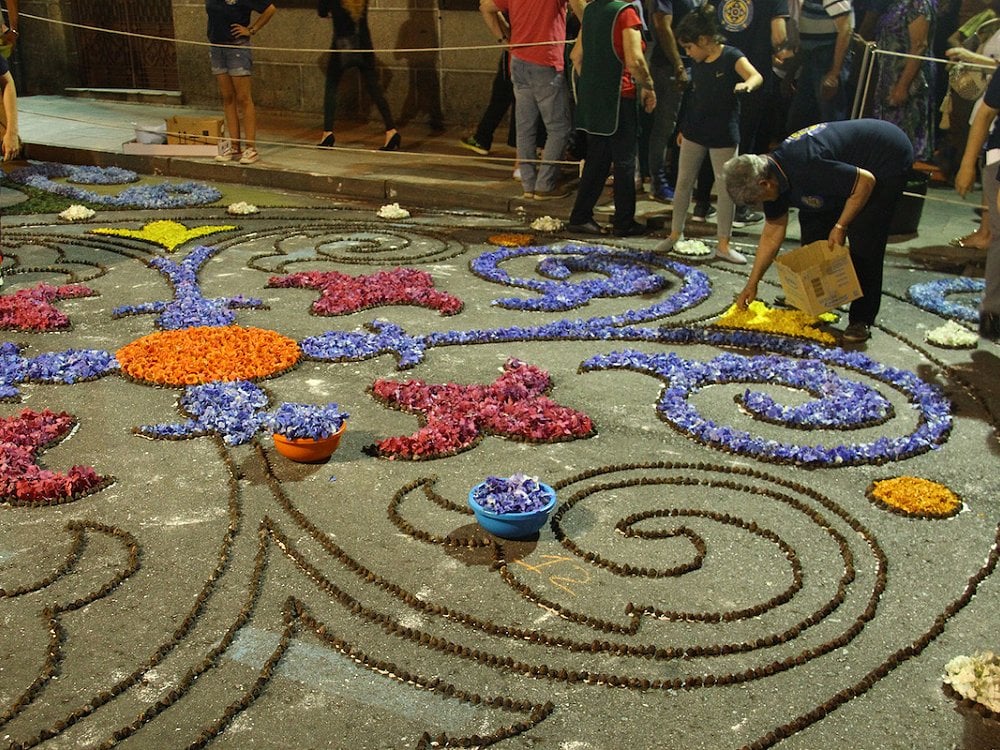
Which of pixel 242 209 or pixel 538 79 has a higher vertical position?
pixel 538 79

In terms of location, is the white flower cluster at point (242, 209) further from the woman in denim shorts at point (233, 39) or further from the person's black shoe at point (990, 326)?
the person's black shoe at point (990, 326)

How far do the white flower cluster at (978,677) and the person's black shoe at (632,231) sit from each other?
5823mm

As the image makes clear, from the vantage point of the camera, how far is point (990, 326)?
6.33 m

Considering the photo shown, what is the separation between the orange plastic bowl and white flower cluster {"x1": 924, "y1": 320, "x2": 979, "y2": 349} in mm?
3715

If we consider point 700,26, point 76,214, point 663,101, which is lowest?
point 76,214

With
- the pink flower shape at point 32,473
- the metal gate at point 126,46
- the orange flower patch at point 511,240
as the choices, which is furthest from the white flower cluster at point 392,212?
the metal gate at point 126,46

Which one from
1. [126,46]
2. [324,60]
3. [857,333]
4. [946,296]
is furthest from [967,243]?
[126,46]

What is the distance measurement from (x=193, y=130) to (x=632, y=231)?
17.6ft

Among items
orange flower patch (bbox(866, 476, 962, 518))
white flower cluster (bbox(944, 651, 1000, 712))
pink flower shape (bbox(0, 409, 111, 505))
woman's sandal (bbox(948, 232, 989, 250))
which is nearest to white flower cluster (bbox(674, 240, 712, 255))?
woman's sandal (bbox(948, 232, 989, 250))

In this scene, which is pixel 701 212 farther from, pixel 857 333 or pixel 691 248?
pixel 857 333

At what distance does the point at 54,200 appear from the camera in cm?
980

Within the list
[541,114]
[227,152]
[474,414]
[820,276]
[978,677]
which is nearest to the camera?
[978,677]

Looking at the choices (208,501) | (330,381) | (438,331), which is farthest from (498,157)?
(208,501)

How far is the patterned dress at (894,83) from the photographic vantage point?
9.66 metres
